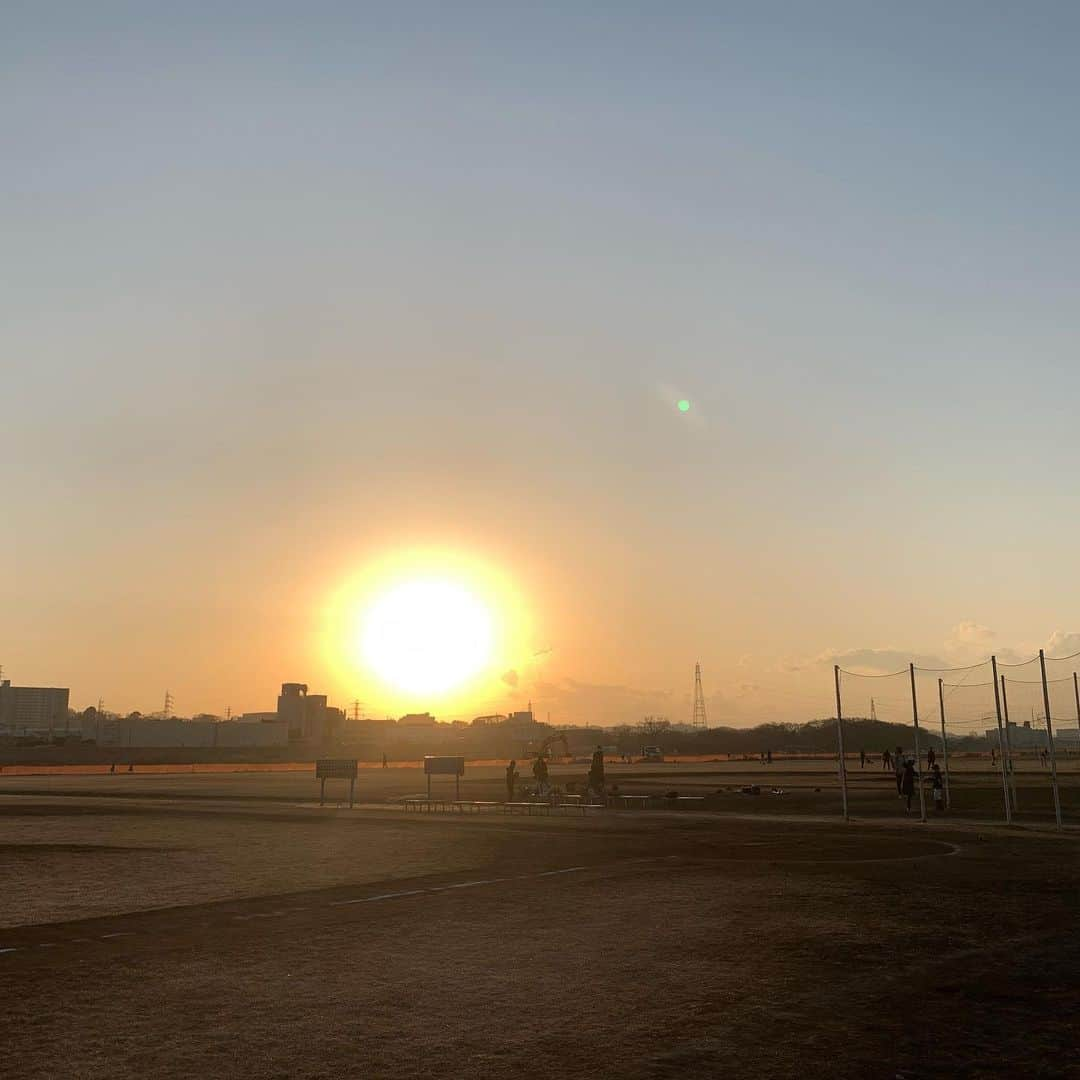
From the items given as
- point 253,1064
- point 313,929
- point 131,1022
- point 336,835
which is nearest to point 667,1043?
point 253,1064

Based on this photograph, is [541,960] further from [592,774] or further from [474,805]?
[592,774]

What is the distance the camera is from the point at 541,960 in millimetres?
12578

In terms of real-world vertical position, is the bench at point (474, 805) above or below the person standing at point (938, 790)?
below

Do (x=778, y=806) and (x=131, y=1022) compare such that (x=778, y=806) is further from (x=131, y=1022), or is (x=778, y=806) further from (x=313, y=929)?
(x=131, y=1022)


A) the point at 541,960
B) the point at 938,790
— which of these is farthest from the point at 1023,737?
the point at 541,960

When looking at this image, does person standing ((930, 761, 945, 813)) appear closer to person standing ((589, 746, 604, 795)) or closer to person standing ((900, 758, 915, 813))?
person standing ((900, 758, 915, 813))

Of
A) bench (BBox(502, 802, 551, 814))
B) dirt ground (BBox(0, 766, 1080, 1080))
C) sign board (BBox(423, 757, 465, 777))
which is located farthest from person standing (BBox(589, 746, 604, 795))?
dirt ground (BBox(0, 766, 1080, 1080))

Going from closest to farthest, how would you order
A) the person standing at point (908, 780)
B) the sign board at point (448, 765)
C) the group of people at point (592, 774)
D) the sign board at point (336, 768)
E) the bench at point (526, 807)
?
the person standing at point (908, 780), the bench at point (526, 807), the group of people at point (592, 774), the sign board at point (448, 765), the sign board at point (336, 768)

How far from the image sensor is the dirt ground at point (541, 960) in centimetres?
869

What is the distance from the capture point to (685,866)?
22.0m

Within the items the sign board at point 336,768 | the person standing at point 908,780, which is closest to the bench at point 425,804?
the sign board at point 336,768

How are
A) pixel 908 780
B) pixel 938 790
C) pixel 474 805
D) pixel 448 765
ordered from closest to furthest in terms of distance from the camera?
pixel 908 780
pixel 938 790
pixel 474 805
pixel 448 765

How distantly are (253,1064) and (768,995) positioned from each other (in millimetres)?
5209

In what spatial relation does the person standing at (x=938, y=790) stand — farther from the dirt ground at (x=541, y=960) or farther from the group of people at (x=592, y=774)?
the dirt ground at (x=541, y=960)
